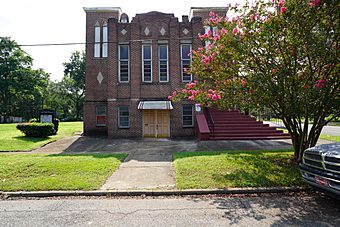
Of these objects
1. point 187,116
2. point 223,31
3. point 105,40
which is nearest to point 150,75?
point 187,116

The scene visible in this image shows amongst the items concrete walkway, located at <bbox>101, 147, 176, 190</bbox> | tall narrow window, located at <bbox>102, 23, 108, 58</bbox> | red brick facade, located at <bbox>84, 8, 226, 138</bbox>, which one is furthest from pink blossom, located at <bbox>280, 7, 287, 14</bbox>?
tall narrow window, located at <bbox>102, 23, 108, 58</bbox>

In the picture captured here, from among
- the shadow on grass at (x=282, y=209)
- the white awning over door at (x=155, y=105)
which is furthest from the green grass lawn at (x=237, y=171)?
the white awning over door at (x=155, y=105)

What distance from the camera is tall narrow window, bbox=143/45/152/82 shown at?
1617 centimetres

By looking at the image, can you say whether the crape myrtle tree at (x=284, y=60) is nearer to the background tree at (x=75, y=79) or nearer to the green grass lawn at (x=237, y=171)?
the green grass lawn at (x=237, y=171)

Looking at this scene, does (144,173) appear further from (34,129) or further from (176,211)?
(34,129)

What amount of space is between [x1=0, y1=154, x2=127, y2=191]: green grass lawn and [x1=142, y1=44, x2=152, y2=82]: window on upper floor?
27.8 feet

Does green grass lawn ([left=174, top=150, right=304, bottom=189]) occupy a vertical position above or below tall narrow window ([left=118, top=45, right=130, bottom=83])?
below

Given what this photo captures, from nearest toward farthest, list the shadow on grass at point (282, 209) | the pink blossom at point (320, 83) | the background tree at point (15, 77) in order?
the shadow on grass at point (282, 209)
the pink blossom at point (320, 83)
the background tree at point (15, 77)

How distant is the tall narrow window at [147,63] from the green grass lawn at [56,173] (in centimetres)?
847

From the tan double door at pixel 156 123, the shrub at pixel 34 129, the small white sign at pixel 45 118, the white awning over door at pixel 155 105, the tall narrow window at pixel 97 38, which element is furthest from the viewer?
the tall narrow window at pixel 97 38

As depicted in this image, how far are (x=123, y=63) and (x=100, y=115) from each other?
4763 millimetres

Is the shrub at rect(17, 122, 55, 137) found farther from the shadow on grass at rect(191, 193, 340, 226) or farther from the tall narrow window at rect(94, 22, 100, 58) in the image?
the shadow on grass at rect(191, 193, 340, 226)

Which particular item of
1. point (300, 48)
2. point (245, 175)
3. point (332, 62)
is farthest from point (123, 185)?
point (332, 62)

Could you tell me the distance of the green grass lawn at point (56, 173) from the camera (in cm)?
579
